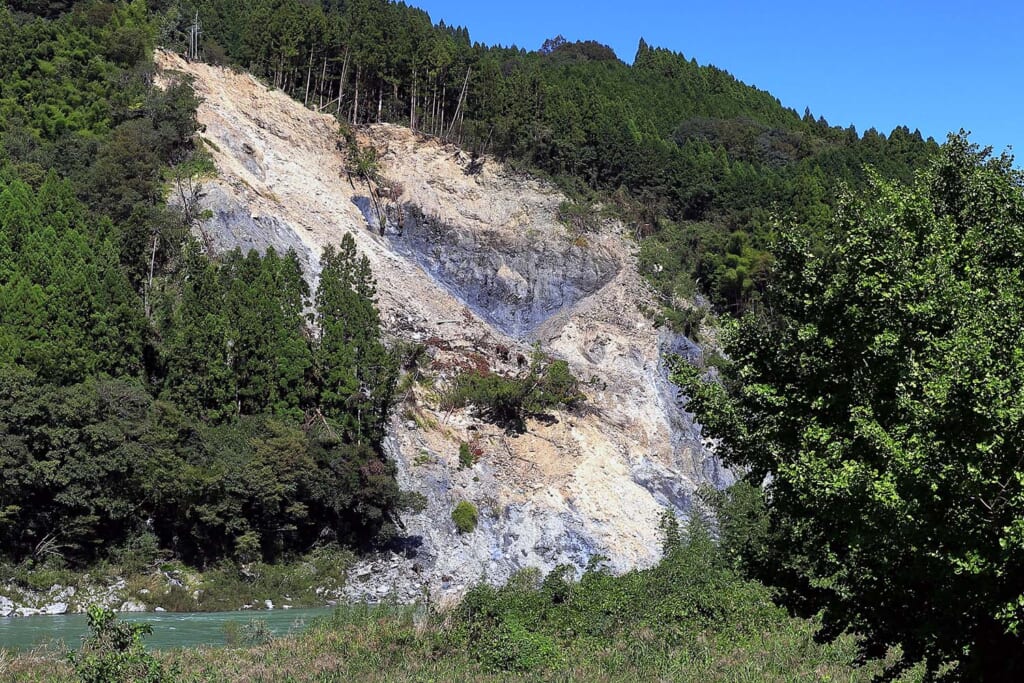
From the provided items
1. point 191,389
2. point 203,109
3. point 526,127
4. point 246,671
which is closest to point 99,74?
point 203,109

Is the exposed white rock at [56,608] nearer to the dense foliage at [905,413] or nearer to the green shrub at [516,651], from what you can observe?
the green shrub at [516,651]

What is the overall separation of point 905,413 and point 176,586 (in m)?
37.8

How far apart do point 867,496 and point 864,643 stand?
456cm

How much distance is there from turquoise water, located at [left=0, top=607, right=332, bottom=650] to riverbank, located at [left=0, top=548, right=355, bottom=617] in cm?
96

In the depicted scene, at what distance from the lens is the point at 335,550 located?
169ft

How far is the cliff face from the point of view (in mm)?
55938

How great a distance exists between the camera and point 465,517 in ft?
181

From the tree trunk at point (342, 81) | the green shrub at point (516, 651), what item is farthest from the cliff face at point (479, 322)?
the green shrub at point (516, 651)

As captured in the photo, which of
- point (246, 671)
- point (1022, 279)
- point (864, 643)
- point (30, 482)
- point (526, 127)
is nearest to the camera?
point (1022, 279)

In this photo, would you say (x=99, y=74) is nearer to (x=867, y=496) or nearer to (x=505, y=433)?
(x=505, y=433)

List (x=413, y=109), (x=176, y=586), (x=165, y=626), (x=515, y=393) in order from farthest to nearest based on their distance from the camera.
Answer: (x=413, y=109) → (x=515, y=393) → (x=176, y=586) → (x=165, y=626)

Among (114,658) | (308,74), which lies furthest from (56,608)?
(308,74)

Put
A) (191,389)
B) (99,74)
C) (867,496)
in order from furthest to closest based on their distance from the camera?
(99,74), (191,389), (867,496)

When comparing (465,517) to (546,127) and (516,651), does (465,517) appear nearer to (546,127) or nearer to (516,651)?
(516,651)
